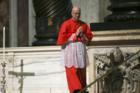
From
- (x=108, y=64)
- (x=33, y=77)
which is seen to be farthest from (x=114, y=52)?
(x=33, y=77)

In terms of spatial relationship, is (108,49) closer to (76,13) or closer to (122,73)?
(122,73)

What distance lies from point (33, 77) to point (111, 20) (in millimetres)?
1678

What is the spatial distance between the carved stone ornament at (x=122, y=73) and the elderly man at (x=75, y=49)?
1.46 ft

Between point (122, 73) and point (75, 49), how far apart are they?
2.63 feet

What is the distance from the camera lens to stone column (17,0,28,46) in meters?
15.1

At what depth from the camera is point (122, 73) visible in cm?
1214

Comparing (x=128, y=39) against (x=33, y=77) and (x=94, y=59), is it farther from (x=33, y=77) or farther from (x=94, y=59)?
(x=33, y=77)

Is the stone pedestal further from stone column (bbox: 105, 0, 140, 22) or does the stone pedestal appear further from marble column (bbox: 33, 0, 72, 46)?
marble column (bbox: 33, 0, 72, 46)

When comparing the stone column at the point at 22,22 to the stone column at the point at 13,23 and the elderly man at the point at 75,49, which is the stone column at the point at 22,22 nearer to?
the stone column at the point at 13,23

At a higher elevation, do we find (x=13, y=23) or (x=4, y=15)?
(x=4, y=15)

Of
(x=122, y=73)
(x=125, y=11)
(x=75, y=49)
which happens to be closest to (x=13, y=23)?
(x=125, y=11)

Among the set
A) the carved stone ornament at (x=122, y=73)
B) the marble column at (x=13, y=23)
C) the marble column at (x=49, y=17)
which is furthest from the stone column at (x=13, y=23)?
the carved stone ornament at (x=122, y=73)

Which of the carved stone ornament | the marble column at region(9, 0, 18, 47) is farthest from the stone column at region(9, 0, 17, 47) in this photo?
the carved stone ornament

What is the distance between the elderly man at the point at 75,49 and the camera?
1184 centimetres
